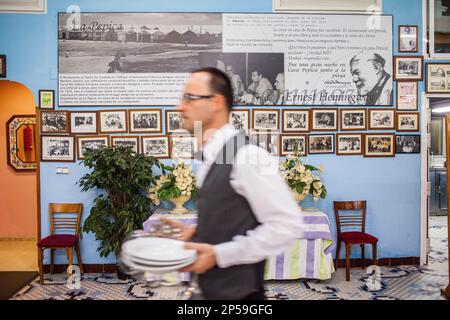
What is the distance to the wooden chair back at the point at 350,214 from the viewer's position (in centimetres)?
459

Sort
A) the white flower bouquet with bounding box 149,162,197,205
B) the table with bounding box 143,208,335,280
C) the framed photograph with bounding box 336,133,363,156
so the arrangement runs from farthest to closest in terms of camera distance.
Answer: the framed photograph with bounding box 336,133,363,156 < the white flower bouquet with bounding box 149,162,197,205 < the table with bounding box 143,208,335,280

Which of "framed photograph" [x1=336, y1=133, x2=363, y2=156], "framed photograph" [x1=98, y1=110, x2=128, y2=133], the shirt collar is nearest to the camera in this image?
the shirt collar

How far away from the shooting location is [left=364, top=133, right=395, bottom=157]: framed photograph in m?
4.73

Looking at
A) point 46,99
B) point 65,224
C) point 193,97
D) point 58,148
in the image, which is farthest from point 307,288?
point 46,99

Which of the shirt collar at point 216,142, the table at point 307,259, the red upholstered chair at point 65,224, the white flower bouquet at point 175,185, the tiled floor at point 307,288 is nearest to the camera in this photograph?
the shirt collar at point 216,142

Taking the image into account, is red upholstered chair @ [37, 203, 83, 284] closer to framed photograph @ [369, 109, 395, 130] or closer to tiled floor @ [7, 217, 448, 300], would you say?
tiled floor @ [7, 217, 448, 300]

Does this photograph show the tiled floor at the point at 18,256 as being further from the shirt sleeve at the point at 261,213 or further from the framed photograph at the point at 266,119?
the shirt sleeve at the point at 261,213

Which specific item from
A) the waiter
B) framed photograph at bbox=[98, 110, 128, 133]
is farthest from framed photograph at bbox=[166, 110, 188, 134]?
the waiter

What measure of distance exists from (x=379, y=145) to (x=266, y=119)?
59.6 inches

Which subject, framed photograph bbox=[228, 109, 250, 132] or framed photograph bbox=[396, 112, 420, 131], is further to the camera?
framed photograph bbox=[396, 112, 420, 131]

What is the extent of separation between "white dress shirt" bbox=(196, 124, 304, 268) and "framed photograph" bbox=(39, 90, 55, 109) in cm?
405

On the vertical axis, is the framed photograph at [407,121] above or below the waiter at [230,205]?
above

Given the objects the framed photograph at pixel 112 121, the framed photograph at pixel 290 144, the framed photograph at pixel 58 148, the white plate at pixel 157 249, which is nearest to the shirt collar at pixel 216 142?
the white plate at pixel 157 249

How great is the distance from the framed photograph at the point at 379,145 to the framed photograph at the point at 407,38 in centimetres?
114
